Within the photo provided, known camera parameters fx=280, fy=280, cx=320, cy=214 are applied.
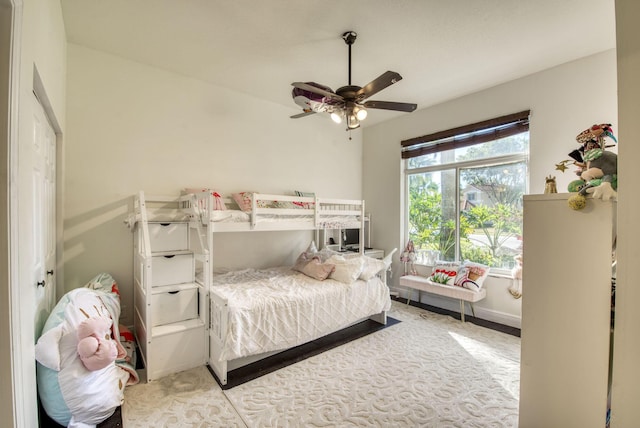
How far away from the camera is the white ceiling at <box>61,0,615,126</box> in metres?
2.13

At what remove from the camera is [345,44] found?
259 centimetres

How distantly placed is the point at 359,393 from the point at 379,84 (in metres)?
2.28

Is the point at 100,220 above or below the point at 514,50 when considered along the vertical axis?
below

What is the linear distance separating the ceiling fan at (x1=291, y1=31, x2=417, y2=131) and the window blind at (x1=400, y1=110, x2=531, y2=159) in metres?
1.66

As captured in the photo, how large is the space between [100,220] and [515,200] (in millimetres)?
4583

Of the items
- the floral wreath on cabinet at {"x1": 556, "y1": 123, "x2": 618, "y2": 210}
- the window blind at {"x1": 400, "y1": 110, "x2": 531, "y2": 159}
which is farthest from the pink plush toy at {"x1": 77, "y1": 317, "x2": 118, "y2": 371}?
the window blind at {"x1": 400, "y1": 110, "x2": 531, "y2": 159}

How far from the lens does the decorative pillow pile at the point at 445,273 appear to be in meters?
3.57

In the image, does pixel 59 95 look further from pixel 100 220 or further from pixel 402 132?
pixel 402 132

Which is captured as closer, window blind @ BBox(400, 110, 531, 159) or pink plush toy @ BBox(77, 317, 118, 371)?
pink plush toy @ BBox(77, 317, 118, 371)

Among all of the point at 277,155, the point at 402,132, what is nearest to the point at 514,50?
the point at 402,132

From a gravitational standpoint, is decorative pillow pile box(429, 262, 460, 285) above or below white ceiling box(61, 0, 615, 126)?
below

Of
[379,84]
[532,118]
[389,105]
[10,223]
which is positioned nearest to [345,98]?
[379,84]

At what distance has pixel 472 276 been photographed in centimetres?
342

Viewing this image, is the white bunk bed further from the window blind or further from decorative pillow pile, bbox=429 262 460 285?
the window blind
